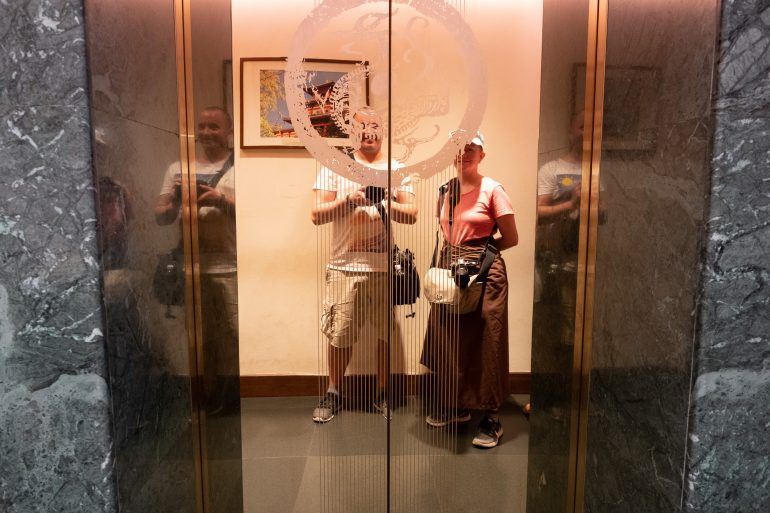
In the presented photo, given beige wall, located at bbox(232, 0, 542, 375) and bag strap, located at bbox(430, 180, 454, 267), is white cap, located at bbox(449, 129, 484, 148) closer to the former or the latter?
beige wall, located at bbox(232, 0, 542, 375)

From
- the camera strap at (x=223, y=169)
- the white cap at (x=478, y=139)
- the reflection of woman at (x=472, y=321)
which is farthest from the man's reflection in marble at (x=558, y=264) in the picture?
the camera strap at (x=223, y=169)

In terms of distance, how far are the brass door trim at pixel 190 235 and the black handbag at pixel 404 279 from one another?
61 cm

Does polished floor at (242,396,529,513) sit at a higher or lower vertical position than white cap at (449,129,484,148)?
lower

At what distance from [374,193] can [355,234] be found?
0.48 feet

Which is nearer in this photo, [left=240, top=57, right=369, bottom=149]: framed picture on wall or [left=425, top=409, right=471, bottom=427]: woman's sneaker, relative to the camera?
[left=240, top=57, right=369, bottom=149]: framed picture on wall

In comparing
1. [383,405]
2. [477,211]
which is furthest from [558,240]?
[383,405]

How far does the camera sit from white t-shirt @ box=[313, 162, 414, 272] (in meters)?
1.70

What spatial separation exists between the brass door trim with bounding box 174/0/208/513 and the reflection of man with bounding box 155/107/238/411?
3 centimetres

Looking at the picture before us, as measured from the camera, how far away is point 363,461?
1.86 metres

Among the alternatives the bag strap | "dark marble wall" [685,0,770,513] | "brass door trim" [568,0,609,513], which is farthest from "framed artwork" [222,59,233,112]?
"dark marble wall" [685,0,770,513]

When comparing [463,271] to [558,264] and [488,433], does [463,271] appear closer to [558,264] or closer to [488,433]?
[558,264]

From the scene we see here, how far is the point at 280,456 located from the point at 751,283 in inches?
59.6

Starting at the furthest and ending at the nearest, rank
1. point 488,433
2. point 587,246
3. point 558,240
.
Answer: point 488,433 → point 558,240 → point 587,246

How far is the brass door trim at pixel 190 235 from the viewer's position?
161 cm
